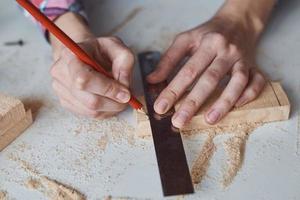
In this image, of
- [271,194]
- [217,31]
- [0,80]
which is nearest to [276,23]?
[217,31]

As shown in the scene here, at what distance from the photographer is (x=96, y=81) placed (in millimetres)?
772

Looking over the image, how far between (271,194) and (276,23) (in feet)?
1.78

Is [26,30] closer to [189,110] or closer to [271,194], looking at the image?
[189,110]

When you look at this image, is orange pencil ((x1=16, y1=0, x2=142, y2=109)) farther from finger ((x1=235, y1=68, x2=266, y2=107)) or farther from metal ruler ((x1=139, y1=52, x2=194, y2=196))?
finger ((x1=235, y1=68, x2=266, y2=107))

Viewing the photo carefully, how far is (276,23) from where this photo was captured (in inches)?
44.5

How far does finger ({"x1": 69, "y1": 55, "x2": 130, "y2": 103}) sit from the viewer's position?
0.77 meters

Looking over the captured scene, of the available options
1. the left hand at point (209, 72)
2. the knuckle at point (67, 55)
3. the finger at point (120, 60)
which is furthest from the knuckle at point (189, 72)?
the knuckle at point (67, 55)

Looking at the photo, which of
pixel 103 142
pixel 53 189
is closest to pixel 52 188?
pixel 53 189

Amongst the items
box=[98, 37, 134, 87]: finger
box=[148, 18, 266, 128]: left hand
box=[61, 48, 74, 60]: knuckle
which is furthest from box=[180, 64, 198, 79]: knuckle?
box=[61, 48, 74, 60]: knuckle

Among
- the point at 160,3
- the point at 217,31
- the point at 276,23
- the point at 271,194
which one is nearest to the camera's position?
the point at 271,194

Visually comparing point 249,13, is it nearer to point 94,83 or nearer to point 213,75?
point 213,75

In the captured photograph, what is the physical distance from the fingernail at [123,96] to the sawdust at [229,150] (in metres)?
0.13

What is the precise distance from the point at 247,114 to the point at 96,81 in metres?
0.28

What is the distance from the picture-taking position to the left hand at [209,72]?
83 centimetres
